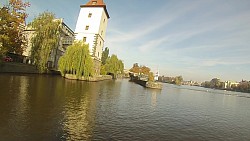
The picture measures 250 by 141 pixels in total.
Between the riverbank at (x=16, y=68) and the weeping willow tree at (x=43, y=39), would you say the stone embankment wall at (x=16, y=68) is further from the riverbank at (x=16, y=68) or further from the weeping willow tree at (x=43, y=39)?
the weeping willow tree at (x=43, y=39)

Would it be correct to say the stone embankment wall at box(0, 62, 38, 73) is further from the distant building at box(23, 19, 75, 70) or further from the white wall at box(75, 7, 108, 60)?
the white wall at box(75, 7, 108, 60)

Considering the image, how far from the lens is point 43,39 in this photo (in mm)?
36812

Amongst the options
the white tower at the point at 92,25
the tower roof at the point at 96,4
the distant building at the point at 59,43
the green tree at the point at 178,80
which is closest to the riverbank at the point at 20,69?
the white tower at the point at 92,25

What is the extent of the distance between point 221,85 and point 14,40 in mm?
207493

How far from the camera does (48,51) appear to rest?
36.6 meters

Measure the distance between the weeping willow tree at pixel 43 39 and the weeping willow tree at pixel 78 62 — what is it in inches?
161

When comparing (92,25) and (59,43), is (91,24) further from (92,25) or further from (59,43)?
(59,43)

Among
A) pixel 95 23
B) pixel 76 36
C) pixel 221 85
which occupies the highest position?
pixel 95 23

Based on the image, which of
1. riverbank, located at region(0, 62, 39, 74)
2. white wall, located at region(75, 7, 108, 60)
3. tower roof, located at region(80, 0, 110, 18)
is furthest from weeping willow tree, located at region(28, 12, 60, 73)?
tower roof, located at region(80, 0, 110, 18)

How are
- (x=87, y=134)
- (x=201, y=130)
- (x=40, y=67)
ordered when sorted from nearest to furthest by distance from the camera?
(x=87, y=134) → (x=201, y=130) → (x=40, y=67)

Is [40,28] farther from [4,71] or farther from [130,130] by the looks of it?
[130,130]

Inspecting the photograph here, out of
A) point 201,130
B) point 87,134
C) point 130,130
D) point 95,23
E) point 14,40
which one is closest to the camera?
point 87,134

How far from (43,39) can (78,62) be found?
30.7ft

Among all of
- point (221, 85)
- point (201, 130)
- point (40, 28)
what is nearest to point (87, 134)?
point (201, 130)
